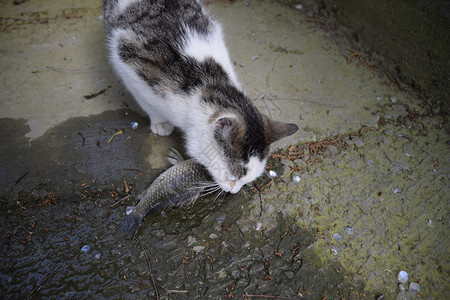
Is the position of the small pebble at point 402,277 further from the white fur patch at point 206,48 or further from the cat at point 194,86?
the white fur patch at point 206,48

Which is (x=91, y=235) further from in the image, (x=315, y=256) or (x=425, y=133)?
(x=425, y=133)

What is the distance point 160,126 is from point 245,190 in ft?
3.22

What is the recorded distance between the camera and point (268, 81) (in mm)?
3465

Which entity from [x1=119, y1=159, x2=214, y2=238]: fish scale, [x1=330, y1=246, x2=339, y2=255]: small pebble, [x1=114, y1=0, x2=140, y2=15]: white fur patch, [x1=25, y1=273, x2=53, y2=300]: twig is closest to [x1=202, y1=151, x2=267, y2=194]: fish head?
[x1=119, y1=159, x2=214, y2=238]: fish scale

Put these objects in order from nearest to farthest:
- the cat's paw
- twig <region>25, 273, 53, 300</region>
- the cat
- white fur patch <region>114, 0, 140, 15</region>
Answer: twig <region>25, 273, 53, 300</region>
the cat
white fur patch <region>114, 0, 140, 15</region>
the cat's paw

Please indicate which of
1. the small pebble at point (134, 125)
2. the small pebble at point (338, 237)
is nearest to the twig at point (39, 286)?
the small pebble at point (134, 125)

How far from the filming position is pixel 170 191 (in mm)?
2414

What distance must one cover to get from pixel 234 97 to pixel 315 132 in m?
0.93

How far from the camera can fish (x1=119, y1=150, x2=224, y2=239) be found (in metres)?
2.42

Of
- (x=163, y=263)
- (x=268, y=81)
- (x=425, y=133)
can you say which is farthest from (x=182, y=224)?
(x=425, y=133)

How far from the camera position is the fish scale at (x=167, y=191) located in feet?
7.94

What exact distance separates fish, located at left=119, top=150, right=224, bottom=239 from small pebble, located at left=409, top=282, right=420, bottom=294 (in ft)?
4.74

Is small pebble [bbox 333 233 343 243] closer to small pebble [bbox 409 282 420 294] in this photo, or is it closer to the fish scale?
small pebble [bbox 409 282 420 294]

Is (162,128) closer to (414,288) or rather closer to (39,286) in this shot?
(39,286)
